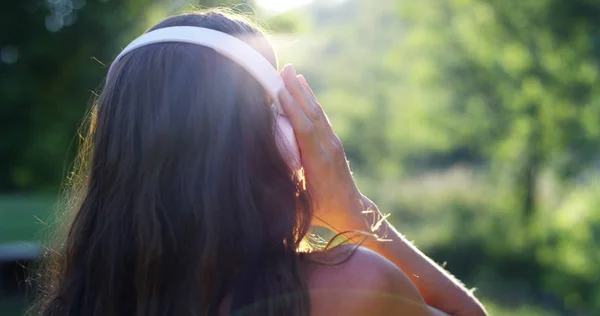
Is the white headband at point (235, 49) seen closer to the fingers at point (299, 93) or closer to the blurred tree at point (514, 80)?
the fingers at point (299, 93)

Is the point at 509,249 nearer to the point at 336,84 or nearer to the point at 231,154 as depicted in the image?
the point at 231,154

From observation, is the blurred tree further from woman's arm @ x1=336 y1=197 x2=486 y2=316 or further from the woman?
the woman

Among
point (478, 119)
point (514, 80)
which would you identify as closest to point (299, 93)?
point (514, 80)

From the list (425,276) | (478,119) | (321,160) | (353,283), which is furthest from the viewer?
(478,119)

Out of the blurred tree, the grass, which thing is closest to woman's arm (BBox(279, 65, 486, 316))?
the blurred tree

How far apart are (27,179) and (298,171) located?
8116 millimetres

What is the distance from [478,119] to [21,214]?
613cm

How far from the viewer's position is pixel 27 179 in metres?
8.52

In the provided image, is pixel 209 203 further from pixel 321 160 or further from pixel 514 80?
pixel 514 80

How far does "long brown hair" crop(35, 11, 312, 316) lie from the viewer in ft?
3.50

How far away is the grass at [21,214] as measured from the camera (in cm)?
775

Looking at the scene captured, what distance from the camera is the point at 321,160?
118 centimetres

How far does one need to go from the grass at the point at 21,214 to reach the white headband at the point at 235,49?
703cm

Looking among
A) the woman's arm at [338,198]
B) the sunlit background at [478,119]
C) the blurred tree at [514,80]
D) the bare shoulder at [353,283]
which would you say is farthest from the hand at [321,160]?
the blurred tree at [514,80]
